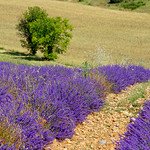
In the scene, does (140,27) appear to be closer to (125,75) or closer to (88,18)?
(88,18)

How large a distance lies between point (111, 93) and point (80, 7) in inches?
1735

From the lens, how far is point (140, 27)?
37594 mm

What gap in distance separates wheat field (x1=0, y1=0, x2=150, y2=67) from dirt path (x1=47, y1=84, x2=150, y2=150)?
1641cm

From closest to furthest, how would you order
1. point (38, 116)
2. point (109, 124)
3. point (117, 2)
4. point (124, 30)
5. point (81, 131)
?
point (38, 116) → point (81, 131) → point (109, 124) → point (124, 30) → point (117, 2)

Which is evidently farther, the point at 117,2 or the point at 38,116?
the point at 117,2

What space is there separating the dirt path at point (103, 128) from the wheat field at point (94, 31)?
16412mm

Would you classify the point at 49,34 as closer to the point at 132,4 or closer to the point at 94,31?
the point at 94,31

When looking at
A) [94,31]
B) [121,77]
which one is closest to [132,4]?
[94,31]

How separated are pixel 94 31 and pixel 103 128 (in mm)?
31794

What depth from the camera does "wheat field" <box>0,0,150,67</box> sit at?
84.7 feet

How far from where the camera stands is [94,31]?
116 feet

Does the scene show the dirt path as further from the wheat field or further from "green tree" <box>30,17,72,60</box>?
the wheat field

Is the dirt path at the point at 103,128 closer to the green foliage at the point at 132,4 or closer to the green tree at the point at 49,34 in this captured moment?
the green tree at the point at 49,34

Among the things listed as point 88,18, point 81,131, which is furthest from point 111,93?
point 88,18
